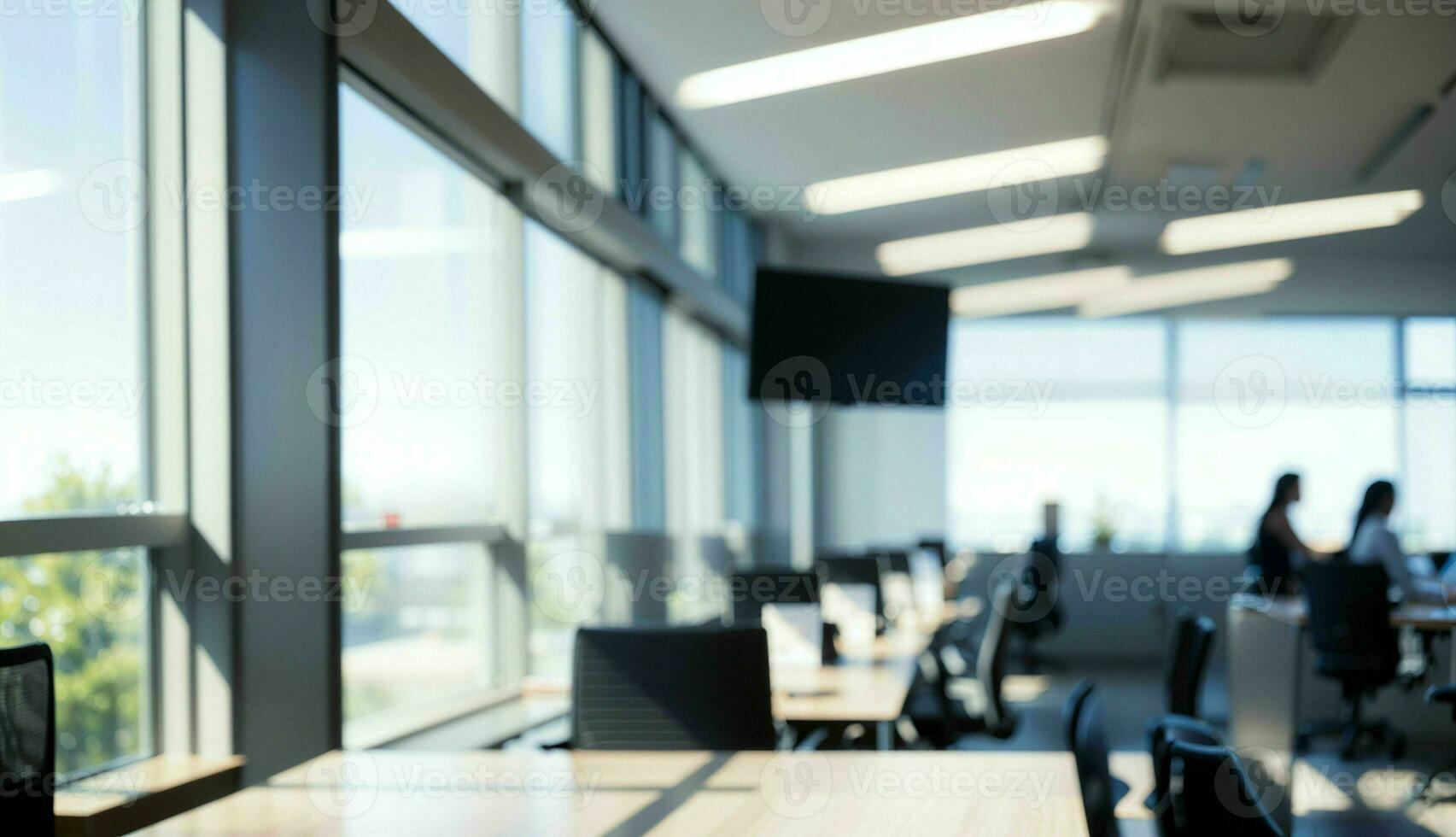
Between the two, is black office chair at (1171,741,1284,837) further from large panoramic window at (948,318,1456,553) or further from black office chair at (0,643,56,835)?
large panoramic window at (948,318,1456,553)

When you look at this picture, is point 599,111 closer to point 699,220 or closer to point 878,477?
point 699,220

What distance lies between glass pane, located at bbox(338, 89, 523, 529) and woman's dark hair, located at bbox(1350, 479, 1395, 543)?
4885 millimetres

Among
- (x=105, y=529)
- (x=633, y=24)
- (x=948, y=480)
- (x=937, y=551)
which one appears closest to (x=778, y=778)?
(x=105, y=529)

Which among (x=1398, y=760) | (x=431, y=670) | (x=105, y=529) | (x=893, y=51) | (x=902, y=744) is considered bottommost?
(x=1398, y=760)

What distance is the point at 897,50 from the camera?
19.7 feet

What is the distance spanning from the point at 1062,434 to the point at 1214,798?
9330 mm

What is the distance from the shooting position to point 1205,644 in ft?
Result: 12.8

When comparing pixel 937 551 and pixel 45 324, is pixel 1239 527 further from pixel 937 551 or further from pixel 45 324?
pixel 45 324

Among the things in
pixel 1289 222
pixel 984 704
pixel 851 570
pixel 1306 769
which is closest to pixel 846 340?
pixel 984 704

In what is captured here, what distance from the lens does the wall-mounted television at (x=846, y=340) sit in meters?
5.28

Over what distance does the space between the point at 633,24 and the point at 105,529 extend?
3813 millimetres

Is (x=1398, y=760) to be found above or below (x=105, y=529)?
below

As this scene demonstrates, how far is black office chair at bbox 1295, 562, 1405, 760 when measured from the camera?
6.14 m

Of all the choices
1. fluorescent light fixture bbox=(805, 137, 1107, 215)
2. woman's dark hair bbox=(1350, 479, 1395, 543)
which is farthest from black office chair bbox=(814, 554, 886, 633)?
fluorescent light fixture bbox=(805, 137, 1107, 215)
